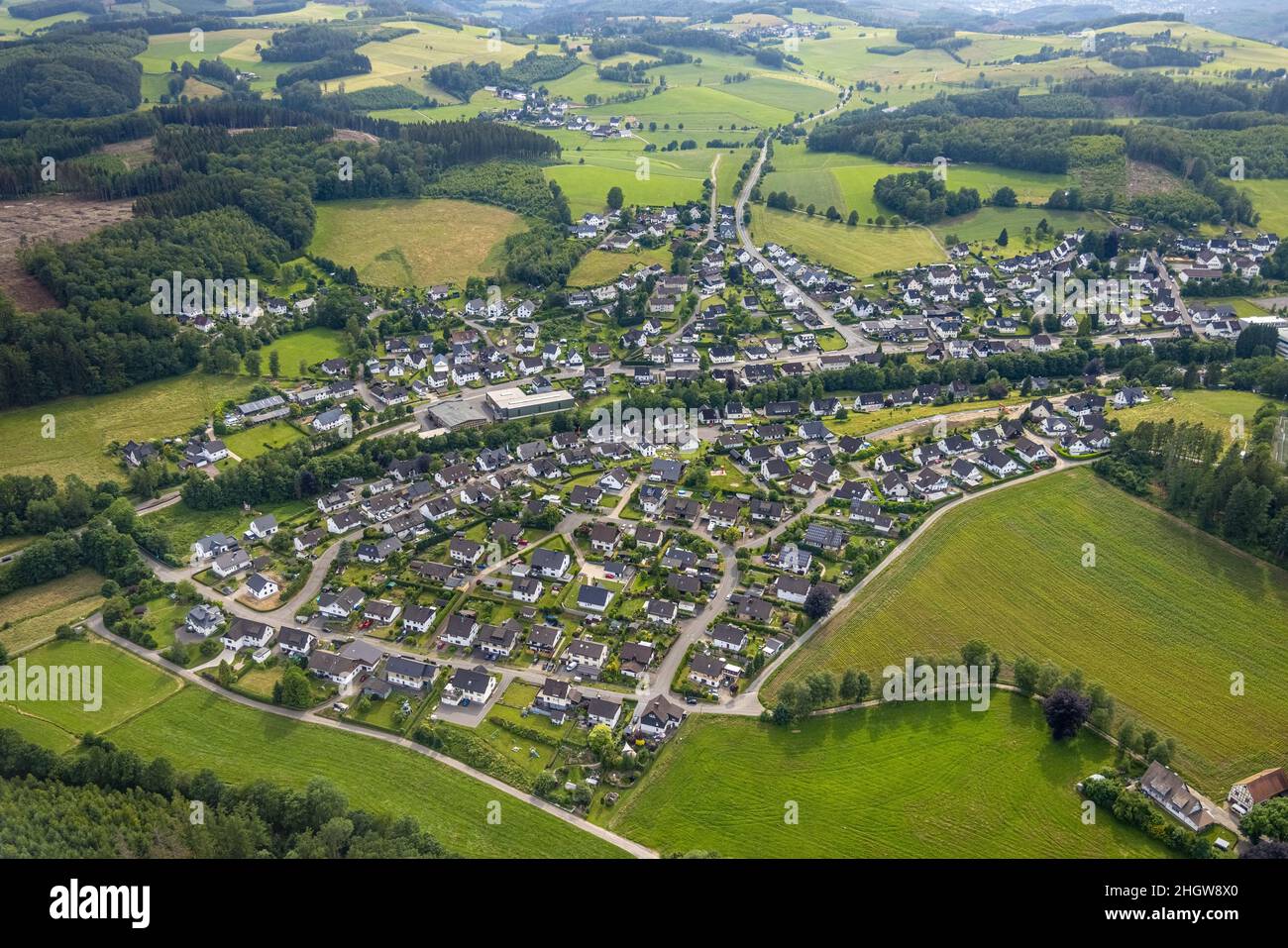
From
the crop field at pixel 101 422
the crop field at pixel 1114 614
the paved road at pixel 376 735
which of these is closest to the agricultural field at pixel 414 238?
the crop field at pixel 101 422

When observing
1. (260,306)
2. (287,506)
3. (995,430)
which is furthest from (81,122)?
(995,430)

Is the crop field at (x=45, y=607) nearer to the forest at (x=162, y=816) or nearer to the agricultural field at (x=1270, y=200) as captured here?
the forest at (x=162, y=816)

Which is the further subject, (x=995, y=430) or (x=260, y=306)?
(x=260, y=306)

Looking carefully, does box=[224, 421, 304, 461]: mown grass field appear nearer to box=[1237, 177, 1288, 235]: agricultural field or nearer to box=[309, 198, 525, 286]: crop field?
box=[309, 198, 525, 286]: crop field

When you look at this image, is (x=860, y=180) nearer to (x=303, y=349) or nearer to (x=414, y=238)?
(x=414, y=238)

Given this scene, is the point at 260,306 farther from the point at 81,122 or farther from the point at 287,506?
the point at 81,122
